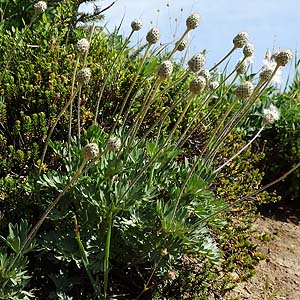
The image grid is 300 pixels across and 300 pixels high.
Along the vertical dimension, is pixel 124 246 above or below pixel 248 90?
below

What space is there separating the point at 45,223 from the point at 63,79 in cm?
95

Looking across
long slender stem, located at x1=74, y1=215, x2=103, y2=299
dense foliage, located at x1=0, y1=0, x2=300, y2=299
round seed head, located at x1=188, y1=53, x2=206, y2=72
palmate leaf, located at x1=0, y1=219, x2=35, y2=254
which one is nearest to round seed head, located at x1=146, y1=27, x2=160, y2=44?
dense foliage, located at x1=0, y1=0, x2=300, y2=299

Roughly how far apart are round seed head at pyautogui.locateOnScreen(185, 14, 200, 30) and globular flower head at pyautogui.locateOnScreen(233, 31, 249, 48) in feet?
0.56

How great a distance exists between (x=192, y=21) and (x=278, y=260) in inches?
76.7

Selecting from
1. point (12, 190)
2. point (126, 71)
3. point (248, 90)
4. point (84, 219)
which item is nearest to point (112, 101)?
point (126, 71)

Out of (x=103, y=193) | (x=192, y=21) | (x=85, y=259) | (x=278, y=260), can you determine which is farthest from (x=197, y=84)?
(x=278, y=260)

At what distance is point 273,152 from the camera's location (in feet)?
16.8

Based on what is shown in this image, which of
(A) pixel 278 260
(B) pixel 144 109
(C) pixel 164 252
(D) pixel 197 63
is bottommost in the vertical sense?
(C) pixel 164 252

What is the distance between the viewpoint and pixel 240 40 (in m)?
2.79

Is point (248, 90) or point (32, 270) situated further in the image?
point (32, 270)

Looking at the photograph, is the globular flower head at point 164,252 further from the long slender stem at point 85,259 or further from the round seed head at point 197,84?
the round seed head at point 197,84

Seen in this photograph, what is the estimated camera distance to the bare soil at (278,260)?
3760 mm

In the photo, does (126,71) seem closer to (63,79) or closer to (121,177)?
(63,79)

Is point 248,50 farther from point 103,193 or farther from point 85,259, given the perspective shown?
point 85,259
